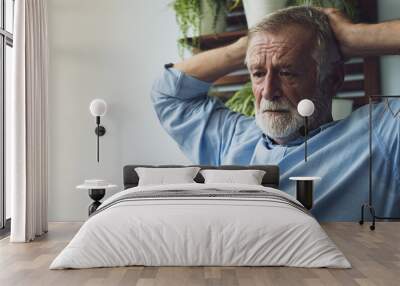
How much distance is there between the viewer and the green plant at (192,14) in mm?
7406

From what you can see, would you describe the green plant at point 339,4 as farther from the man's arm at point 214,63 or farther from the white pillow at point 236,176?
the white pillow at point 236,176

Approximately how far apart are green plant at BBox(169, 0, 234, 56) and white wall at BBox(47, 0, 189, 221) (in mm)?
90

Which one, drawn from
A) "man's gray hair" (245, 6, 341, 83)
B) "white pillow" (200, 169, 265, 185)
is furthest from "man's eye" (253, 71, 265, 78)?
"white pillow" (200, 169, 265, 185)

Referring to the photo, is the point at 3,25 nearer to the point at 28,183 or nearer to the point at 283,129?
the point at 28,183

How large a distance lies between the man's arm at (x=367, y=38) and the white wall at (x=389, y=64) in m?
0.08

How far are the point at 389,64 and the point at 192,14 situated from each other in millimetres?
2507

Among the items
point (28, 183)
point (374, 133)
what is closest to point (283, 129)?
point (374, 133)

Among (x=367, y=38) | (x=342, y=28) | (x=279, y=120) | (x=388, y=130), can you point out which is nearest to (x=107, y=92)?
(x=279, y=120)

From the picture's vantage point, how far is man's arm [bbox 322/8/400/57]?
7172mm

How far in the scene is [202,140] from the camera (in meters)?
7.43

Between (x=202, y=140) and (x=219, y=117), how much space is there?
0.36 metres

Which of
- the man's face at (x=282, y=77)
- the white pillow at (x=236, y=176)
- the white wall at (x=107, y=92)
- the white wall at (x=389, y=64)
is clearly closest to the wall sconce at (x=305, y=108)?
the man's face at (x=282, y=77)

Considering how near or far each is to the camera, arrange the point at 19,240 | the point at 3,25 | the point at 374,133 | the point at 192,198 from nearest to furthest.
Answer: the point at 192,198, the point at 19,240, the point at 3,25, the point at 374,133

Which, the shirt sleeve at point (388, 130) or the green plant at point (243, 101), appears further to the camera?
the green plant at point (243, 101)
